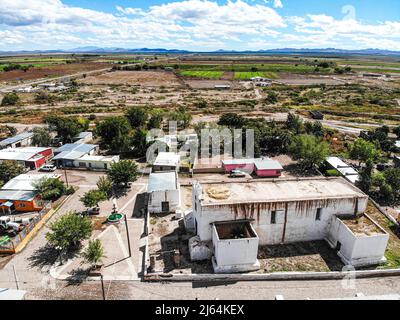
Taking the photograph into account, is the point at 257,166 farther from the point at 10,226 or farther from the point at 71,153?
the point at 10,226

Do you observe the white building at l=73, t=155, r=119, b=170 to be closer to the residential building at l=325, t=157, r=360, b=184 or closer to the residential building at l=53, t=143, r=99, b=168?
the residential building at l=53, t=143, r=99, b=168

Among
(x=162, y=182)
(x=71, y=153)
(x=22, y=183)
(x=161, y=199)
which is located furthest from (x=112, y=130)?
(x=161, y=199)

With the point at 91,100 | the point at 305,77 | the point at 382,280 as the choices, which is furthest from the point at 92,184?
the point at 305,77

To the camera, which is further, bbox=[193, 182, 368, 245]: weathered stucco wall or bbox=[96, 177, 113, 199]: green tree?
bbox=[96, 177, 113, 199]: green tree

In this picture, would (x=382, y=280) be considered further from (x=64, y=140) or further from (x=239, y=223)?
(x=64, y=140)

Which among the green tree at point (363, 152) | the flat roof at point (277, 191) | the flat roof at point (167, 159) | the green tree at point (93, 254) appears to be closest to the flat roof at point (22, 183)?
the flat roof at point (167, 159)

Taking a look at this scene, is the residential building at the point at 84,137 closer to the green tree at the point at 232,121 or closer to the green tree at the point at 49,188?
the green tree at the point at 49,188

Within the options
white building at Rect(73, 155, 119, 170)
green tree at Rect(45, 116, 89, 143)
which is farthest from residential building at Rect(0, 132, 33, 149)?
white building at Rect(73, 155, 119, 170)
